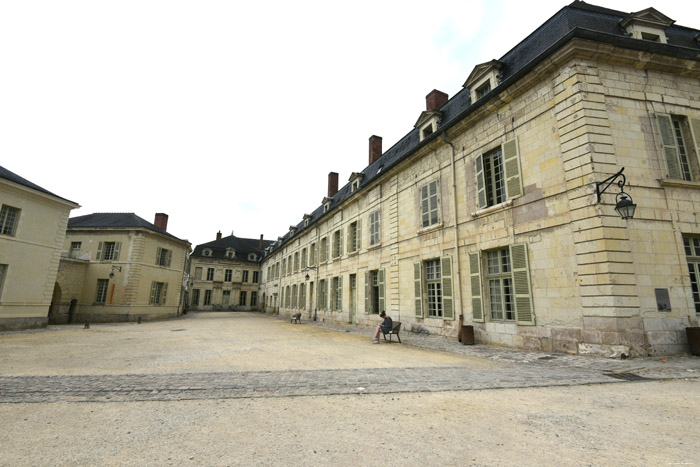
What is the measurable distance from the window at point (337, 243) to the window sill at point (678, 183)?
47.3ft

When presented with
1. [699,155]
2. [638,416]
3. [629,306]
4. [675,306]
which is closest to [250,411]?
[638,416]

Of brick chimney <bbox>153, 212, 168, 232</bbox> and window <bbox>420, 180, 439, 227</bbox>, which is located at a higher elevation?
brick chimney <bbox>153, 212, 168, 232</bbox>

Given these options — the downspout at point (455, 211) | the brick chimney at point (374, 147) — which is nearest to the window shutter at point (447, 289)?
the downspout at point (455, 211)

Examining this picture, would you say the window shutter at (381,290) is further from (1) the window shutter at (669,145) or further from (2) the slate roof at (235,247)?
(2) the slate roof at (235,247)

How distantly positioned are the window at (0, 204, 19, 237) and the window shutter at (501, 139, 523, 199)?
18.5 m

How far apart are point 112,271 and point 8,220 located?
8122 mm

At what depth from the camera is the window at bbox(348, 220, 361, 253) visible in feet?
57.1

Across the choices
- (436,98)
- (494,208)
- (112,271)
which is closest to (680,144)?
(494,208)

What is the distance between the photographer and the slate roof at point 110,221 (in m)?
21.5

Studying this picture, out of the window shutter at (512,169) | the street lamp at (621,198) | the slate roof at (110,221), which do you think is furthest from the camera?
the slate roof at (110,221)

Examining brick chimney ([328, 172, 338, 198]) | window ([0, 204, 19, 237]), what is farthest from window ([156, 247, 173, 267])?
brick chimney ([328, 172, 338, 198])

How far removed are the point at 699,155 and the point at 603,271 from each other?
435 cm

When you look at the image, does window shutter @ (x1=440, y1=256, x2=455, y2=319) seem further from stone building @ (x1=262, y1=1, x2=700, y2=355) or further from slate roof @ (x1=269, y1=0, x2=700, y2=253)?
slate roof @ (x1=269, y1=0, x2=700, y2=253)

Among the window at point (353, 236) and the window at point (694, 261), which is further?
the window at point (353, 236)
